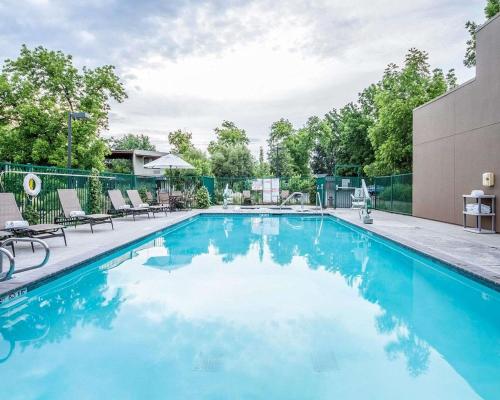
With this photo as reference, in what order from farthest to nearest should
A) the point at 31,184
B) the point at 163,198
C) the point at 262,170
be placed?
1. the point at 262,170
2. the point at 163,198
3. the point at 31,184

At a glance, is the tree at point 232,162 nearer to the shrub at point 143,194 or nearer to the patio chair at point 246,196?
→ the patio chair at point 246,196

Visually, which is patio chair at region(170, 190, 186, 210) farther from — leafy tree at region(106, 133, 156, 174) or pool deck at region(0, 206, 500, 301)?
leafy tree at region(106, 133, 156, 174)

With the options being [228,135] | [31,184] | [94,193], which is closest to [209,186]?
[94,193]

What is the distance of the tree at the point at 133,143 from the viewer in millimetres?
56562

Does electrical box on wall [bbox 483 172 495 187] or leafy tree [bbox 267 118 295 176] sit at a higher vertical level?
leafy tree [bbox 267 118 295 176]

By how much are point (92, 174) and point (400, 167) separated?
1691 centimetres

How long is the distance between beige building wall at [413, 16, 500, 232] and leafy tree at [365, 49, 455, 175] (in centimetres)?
692

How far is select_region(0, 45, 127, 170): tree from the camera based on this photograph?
21.5 metres

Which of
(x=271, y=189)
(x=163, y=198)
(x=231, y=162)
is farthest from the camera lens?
(x=231, y=162)

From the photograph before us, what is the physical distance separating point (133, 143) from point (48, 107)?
35.6m

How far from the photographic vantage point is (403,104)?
2005 centimetres

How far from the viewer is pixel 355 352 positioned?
3133mm

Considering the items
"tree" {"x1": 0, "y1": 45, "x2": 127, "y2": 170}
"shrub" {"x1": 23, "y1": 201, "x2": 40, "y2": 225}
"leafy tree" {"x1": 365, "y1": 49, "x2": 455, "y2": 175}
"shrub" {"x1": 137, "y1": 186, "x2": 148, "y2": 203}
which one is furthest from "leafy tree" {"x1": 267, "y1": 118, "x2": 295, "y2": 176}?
"shrub" {"x1": 23, "y1": 201, "x2": 40, "y2": 225}

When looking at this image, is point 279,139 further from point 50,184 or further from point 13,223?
point 13,223
